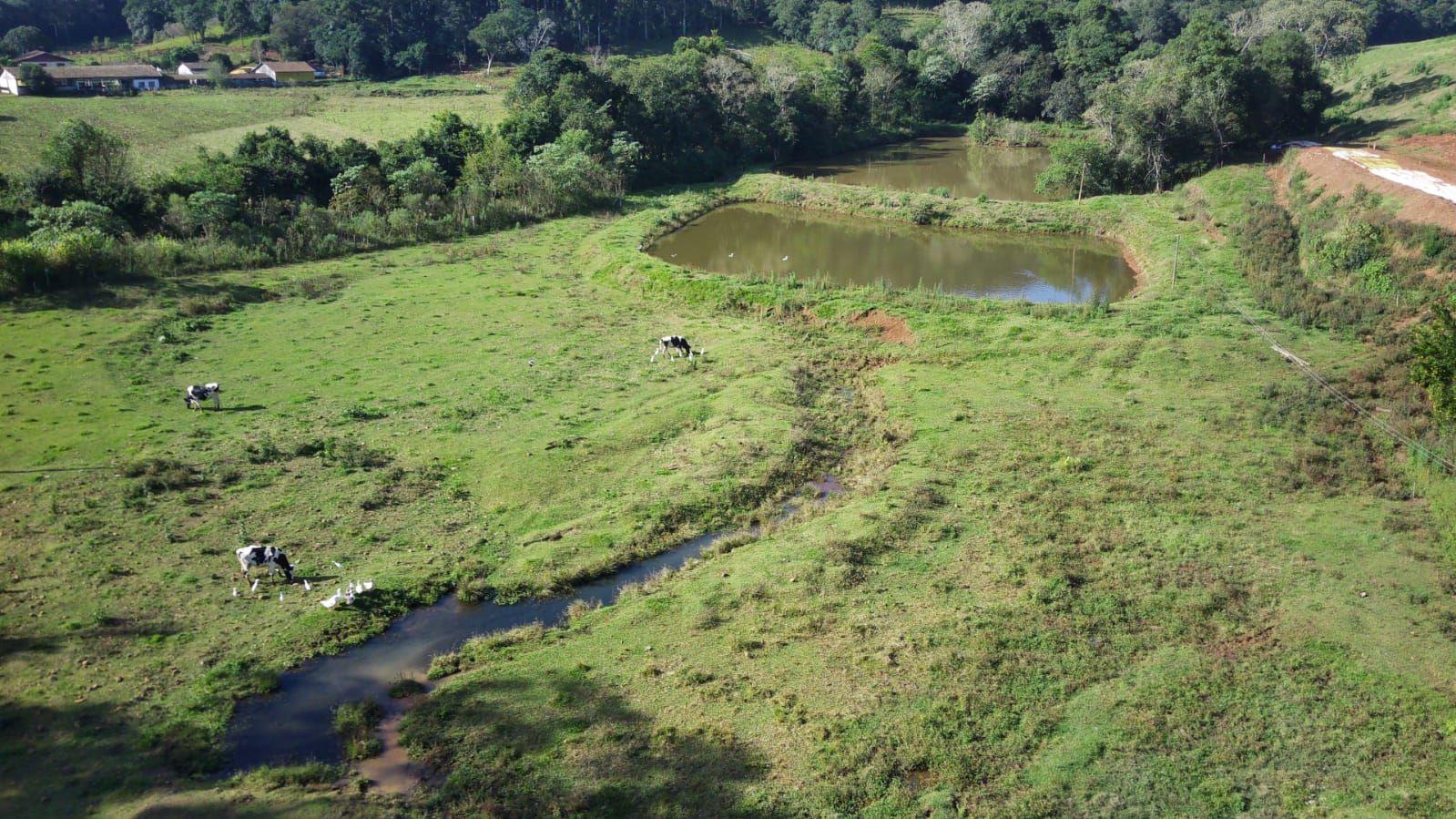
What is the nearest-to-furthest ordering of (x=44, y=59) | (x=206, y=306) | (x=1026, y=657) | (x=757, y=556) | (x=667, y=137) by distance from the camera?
1. (x=1026, y=657)
2. (x=757, y=556)
3. (x=206, y=306)
4. (x=667, y=137)
5. (x=44, y=59)

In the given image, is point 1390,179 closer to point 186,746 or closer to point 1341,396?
point 1341,396

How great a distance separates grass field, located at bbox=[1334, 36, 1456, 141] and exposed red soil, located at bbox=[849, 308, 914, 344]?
4788 centimetres

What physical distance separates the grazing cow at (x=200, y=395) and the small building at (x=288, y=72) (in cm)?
8181

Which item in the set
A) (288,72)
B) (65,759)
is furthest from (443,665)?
(288,72)

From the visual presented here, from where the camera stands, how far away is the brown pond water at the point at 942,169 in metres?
72.3

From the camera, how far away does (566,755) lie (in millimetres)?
16141

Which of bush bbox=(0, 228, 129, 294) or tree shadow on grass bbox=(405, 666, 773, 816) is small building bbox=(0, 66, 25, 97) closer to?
bush bbox=(0, 228, 129, 294)

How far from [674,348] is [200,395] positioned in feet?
55.8

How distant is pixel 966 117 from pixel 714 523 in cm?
9457

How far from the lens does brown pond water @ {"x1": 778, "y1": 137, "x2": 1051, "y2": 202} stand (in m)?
72.3

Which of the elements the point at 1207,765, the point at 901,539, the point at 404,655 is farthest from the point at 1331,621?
the point at 404,655

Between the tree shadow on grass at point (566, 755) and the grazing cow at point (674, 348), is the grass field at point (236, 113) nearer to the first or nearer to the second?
the grazing cow at point (674, 348)

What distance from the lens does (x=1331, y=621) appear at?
19391mm

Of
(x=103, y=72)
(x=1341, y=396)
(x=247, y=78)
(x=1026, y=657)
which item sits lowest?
(x=1026, y=657)
